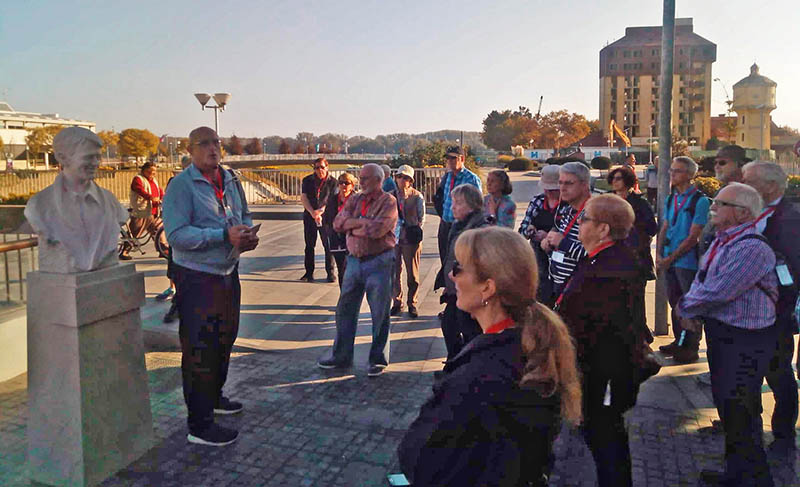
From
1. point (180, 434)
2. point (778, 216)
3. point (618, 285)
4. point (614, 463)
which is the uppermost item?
point (778, 216)

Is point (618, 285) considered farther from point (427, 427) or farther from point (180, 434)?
point (180, 434)

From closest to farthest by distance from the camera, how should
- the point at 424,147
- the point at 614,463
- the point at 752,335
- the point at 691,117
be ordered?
the point at 614,463, the point at 752,335, the point at 424,147, the point at 691,117

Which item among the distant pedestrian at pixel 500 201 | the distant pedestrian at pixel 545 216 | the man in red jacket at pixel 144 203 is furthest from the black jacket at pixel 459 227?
the man in red jacket at pixel 144 203

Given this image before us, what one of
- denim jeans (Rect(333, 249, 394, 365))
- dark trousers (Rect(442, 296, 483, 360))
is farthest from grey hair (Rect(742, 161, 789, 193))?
denim jeans (Rect(333, 249, 394, 365))

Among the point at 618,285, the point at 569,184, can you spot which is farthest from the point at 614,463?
the point at 569,184

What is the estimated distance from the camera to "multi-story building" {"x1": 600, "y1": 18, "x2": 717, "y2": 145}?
108m

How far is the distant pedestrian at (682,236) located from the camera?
19.0 feet

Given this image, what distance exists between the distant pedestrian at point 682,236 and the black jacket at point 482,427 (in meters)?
4.29

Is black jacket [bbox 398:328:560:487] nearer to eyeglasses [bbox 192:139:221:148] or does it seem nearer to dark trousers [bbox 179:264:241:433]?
dark trousers [bbox 179:264:241:433]

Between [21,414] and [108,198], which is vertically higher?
[108,198]


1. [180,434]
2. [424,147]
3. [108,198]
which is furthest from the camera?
[424,147]

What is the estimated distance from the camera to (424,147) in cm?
2648

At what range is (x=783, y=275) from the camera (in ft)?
12.3

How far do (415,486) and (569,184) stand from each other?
3.16m
